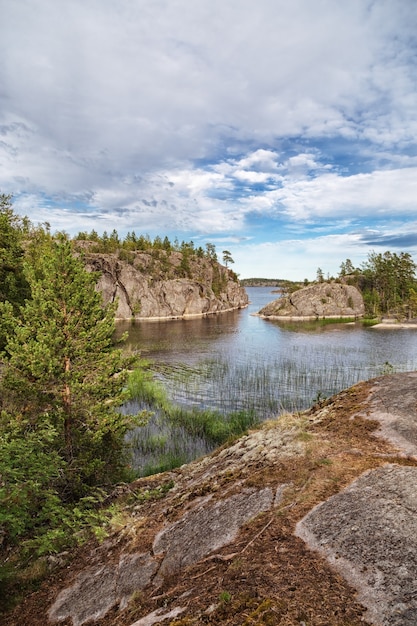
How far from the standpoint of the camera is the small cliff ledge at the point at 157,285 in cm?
10031

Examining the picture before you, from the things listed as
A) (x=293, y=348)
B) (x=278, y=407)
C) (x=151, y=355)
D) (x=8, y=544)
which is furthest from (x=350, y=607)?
(x=293, y=348)

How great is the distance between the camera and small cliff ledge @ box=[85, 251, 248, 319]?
100m

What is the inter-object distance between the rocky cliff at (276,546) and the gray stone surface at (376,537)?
1 centimetres

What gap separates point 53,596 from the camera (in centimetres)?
612

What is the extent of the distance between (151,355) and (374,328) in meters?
51.1

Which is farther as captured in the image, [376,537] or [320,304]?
[320,304]

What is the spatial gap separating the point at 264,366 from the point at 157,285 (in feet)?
264

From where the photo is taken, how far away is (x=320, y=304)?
99.4m

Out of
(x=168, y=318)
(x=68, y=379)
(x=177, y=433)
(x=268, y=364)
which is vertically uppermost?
(x=68, y=379)

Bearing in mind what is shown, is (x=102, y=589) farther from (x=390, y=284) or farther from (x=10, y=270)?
(x=390, y=284)

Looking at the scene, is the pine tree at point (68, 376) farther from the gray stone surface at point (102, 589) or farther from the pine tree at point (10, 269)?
the pine tree at point (10, 269)

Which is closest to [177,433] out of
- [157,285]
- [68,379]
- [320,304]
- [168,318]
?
[68,379]

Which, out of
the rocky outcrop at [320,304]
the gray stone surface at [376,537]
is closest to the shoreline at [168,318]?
the rocky outcrop at [320,304]

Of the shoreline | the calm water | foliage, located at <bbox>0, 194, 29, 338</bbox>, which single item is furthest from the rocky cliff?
the shoreline
